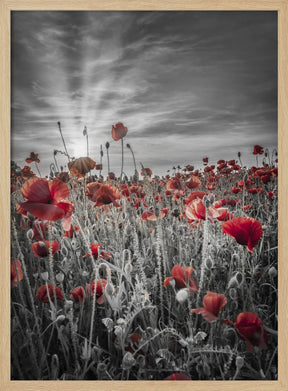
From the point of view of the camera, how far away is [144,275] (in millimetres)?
1195

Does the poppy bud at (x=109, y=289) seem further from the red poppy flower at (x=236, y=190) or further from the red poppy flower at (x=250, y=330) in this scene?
the red poppy flower at (x=236, y=190)

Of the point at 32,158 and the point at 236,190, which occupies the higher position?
the point at 32,158

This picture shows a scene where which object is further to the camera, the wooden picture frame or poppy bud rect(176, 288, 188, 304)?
the wooden picture frame

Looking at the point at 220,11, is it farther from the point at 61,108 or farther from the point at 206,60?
the point at 61,108

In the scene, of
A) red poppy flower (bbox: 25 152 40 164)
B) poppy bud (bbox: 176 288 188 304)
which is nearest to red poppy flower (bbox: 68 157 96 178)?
red poppy flower (bbox: 25 152 40 164)

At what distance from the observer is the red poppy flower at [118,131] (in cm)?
133

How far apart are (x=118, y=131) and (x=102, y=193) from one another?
25 centimetres

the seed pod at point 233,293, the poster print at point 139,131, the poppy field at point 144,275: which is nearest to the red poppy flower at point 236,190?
the poppy field at point 144,275

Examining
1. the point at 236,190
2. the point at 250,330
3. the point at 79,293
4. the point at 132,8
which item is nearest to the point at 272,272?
the point at 250,330

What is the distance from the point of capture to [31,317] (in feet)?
4.16

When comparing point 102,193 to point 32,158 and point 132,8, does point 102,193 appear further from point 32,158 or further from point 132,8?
point 132,8

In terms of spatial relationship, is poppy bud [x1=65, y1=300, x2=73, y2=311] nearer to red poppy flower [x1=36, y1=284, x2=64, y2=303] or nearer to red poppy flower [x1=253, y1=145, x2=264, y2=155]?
red poppy flower [x1=36, y1=284, x2=64, y2=303]

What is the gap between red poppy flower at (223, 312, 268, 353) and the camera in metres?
1.08

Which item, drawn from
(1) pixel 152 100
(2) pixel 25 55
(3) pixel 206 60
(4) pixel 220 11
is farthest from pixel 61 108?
(4) pixel 220 11
